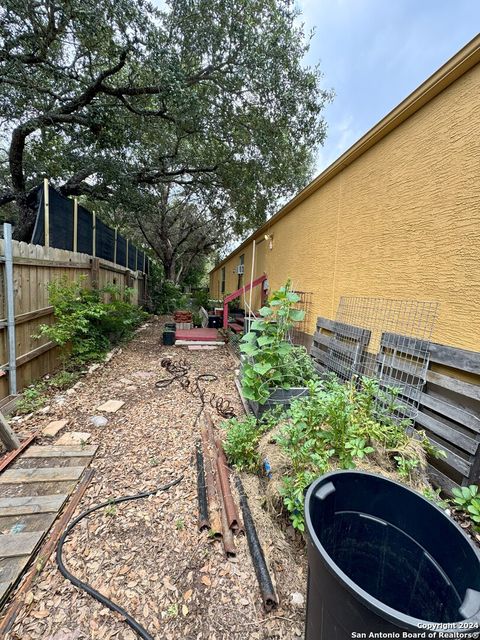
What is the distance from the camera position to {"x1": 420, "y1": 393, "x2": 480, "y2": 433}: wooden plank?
1.91 metres

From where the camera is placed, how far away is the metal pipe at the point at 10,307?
3.08m

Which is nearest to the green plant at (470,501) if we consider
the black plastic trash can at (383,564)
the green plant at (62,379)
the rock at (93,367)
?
the black plastic trash can at (383,564)

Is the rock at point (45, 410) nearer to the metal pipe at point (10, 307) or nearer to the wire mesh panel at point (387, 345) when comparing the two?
the metal pipe at point (10, 307)

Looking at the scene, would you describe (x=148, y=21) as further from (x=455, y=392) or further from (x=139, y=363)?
(x=455, y=392)

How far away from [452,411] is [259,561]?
170 centimetres

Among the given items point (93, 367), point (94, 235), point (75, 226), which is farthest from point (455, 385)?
point (94, 235)

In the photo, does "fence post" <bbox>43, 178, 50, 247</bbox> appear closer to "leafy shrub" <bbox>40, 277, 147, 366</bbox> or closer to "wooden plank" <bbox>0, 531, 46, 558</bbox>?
"leafy shrub" <bbox>40, 277, 147, 366</bbox>

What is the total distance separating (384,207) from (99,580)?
13.3 feet

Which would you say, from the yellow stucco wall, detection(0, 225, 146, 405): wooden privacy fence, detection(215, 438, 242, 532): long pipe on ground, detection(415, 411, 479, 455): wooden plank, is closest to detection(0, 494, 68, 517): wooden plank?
detection(215, 438, 242, 532): long pipe on ground

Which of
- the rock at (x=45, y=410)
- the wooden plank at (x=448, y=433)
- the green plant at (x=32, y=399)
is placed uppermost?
the wooden plank at (x=448, y=433)

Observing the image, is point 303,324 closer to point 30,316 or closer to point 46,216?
point 30,316

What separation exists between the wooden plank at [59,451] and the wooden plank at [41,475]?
18 cm

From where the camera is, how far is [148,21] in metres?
4.75

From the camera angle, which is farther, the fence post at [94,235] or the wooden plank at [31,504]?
the fence post at [94,235]
